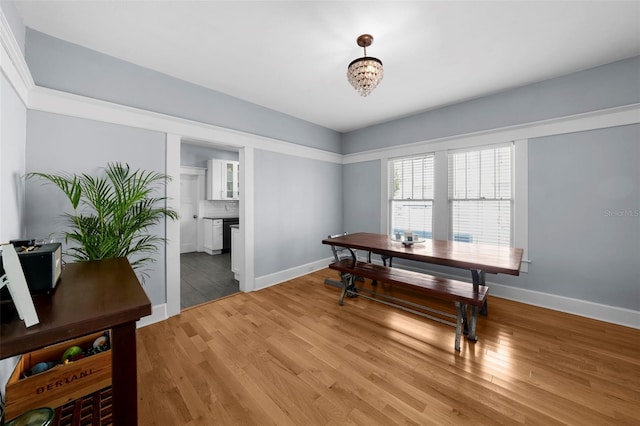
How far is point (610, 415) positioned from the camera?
144 centimetres

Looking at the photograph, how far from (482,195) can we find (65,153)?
472cm

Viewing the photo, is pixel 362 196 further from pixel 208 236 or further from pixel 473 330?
pixel 208 236

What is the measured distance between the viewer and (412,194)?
4.06 metres

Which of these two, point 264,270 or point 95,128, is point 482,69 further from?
point 95,128

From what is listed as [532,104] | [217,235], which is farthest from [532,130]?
[217,235]

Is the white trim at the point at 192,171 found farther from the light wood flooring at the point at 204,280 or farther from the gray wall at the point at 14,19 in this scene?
the gray wall at the point at 14,19

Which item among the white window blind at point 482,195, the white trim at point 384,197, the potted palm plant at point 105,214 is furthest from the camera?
the white trim at point 384,197

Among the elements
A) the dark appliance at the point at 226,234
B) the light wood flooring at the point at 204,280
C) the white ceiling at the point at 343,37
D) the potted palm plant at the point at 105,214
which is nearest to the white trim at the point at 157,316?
the light wood flooring at the point at 204,280

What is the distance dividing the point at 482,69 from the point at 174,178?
11.9 ft

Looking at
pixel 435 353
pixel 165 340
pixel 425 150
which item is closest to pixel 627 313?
pixel 435 353

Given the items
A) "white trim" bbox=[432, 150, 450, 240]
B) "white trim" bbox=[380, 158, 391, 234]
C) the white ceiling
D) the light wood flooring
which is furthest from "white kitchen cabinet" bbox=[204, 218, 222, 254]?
"white trim" bbox=[432, 150, 450, 240]

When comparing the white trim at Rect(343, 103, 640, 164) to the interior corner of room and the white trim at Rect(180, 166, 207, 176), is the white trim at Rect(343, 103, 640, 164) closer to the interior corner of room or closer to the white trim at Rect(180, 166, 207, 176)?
the interior corner of room

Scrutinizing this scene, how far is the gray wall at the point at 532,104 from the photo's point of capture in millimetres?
2453

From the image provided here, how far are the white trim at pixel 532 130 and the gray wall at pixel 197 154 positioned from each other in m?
3.93
